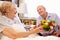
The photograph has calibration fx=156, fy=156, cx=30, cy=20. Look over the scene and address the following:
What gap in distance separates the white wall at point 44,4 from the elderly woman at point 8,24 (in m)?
1.91

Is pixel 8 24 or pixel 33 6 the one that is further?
pixel 33 6

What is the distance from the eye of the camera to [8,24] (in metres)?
2.05

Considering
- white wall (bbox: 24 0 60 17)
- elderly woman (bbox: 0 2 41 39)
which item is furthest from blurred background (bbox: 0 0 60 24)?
elderly woman (bbox: 0 2 41 39)

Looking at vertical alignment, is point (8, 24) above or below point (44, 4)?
below

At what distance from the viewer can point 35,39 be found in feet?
5.87

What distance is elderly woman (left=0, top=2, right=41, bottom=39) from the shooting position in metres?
1.87

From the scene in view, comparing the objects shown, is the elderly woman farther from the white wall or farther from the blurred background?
the white wall

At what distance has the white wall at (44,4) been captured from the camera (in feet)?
12.8

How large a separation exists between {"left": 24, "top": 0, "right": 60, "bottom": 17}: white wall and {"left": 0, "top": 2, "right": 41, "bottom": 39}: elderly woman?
6.26 feet

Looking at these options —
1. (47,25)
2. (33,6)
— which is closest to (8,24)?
(47,25)

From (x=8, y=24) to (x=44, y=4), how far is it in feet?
6.86

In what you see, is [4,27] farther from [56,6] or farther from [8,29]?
[56,6]

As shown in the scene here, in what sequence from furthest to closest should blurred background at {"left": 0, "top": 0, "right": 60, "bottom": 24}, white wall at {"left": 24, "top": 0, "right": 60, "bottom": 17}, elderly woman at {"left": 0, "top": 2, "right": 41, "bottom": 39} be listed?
white wall at {"left": 24, "top": 0, "right": 60, "bottom": 17} → blurred background at {"left": 0, "top": 0, "right": 60, "bottom": 24} → elderly woman at {"left": 0, "top": 2, "right": 41, "bottom": 39}

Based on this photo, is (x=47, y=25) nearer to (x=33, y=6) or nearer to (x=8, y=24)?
(x=8, y=24)
